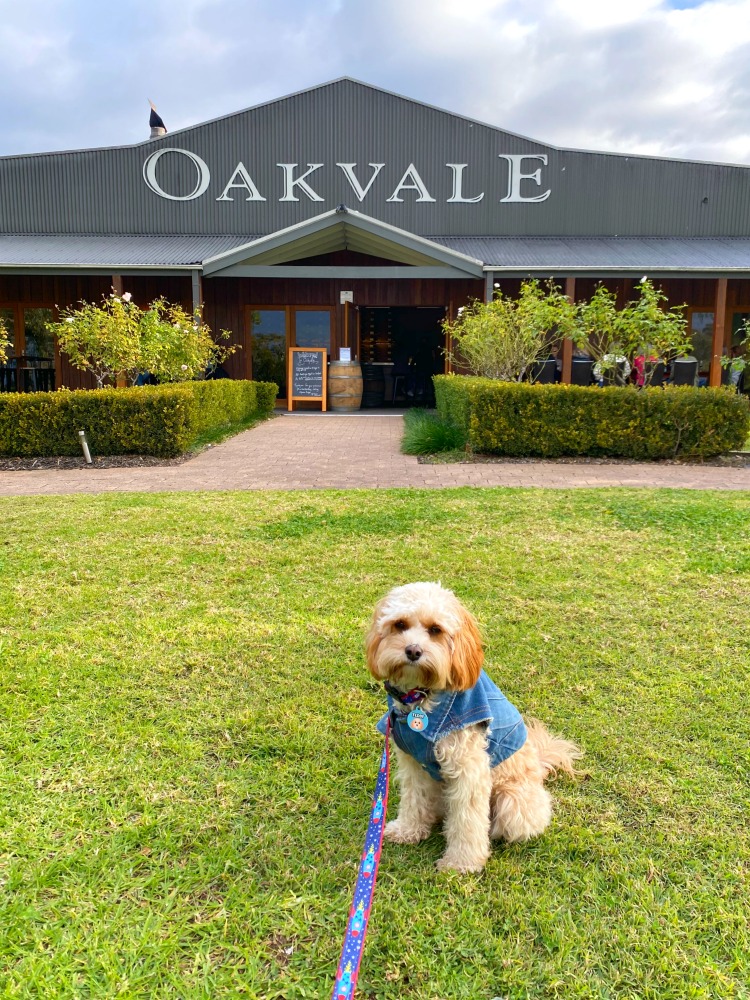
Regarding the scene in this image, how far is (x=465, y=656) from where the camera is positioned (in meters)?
1.85

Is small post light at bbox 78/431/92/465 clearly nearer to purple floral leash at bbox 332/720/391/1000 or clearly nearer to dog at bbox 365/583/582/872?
dog at bbox 365/583/582/872

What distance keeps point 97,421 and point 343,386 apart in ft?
26.5

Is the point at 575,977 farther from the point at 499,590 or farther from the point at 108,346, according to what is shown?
the point at 108,346

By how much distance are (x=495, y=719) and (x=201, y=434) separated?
29.0ft

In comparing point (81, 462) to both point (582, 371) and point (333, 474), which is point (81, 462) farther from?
point (582, 371)

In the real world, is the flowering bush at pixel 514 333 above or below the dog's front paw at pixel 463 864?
above

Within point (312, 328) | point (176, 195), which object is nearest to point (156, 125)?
point (176, 195)

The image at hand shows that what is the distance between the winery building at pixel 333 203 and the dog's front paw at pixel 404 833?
1635 centimetres

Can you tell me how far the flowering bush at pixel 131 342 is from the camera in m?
10.2

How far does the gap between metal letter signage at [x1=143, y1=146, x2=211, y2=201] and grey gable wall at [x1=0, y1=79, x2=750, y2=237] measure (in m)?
0.13

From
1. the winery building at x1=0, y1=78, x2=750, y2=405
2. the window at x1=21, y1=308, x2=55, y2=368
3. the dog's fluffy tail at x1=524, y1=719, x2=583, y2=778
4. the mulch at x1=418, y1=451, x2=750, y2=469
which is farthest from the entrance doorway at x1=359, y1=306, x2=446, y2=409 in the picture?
the dog's fluffy tail at x1=524, y1=719, x2=583, y2=778

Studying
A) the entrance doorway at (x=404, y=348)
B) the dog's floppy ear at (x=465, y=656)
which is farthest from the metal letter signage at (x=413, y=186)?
the dog's floppy ear at (x=465, y=656)

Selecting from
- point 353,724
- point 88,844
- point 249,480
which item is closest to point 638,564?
point 353,724

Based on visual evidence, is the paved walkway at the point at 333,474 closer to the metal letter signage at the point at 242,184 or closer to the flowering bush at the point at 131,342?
the flowering bush at the point at 131,342
